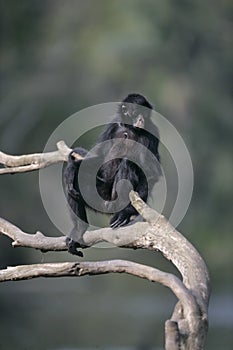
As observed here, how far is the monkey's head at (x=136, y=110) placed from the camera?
7.04m

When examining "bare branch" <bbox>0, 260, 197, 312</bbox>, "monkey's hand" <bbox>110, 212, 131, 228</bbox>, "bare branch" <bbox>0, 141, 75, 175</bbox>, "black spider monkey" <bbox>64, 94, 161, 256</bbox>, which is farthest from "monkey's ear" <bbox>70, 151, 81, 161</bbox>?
"bare branch" <bbox>0, 260, 197, 312</bbox>

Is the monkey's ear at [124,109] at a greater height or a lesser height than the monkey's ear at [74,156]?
greater

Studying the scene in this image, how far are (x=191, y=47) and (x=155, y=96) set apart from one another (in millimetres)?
1592

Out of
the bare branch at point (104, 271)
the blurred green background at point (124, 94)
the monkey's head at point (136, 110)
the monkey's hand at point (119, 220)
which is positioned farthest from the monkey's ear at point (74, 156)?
the blurred green background at point (124, 94)

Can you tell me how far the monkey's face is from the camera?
7.03 meters

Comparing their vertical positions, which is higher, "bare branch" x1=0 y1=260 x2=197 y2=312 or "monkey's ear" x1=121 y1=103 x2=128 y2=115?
"monkey's ear" x1=121 y1=103 x2=128 y2=115

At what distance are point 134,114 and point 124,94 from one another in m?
16.3

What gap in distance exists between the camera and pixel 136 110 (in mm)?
7078

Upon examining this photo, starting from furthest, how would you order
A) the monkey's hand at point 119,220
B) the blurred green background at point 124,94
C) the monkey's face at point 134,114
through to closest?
the blurred green background at point 124,94, the monkey's face at point 134,114, the monkey's hand at point 119,220

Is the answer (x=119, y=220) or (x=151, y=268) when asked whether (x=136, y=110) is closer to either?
(x=119, y=220)

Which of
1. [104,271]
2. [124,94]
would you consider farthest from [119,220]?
[124,94]

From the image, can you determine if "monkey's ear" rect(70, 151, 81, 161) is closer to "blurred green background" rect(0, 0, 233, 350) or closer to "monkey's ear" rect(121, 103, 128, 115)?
"monkey's ear" rect(121, 103, 128, 115)

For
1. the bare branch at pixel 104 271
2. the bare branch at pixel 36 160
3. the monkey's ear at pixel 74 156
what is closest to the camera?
the bare branch at pixel 104 271

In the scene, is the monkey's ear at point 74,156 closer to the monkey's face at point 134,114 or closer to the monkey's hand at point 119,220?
the monkey's hand at point 119,220
